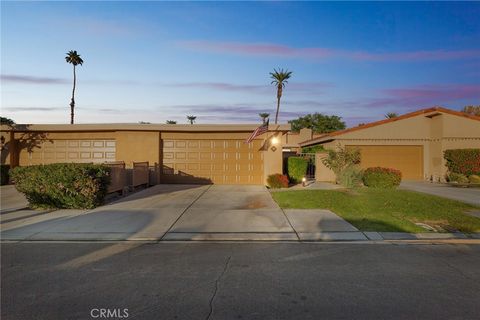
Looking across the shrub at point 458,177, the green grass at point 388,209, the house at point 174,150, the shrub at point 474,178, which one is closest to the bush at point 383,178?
the green grass at point 388,209

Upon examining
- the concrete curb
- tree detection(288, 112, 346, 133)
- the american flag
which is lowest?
the concrete curb

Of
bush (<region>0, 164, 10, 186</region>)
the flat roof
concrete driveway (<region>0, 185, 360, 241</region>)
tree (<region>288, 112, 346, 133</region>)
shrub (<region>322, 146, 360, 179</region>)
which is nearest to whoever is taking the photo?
concrete driveway (<region>0, 185, 360, 241</region>)

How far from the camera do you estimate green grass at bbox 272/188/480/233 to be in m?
9.70

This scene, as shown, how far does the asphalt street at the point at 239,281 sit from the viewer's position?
4.59m

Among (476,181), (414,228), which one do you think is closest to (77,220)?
(414,228)

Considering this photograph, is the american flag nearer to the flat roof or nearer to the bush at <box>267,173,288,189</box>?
the flat roof

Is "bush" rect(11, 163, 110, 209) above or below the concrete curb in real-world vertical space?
above

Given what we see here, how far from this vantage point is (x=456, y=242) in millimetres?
8195

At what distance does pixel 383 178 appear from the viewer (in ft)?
62.6

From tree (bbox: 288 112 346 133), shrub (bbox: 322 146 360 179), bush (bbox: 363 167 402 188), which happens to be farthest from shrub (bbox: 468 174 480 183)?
tree (bbox: 288 112 346 133)

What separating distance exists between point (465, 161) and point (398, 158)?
4072 millimetres

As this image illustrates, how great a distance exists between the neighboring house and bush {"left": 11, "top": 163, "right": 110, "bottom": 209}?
1806 centimetres

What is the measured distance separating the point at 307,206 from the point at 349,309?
8115mm

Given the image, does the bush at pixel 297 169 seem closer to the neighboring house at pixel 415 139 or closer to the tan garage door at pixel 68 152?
the neighboring house at pixel 415 139
